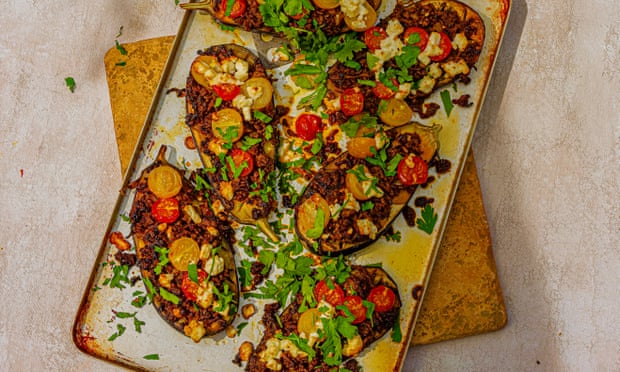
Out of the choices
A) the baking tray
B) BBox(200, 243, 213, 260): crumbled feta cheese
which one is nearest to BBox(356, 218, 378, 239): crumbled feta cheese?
the baking tray

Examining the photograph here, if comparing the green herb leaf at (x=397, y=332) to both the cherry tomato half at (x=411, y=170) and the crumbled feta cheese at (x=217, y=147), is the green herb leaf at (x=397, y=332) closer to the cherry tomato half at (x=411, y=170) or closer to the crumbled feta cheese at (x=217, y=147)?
the cherry tomato half at (x=411, y=170)

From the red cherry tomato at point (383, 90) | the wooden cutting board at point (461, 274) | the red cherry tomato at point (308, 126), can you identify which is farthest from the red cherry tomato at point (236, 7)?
the red cherry tomato at point (383, 90)

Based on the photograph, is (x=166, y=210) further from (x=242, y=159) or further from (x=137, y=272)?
(x=242, y=159)

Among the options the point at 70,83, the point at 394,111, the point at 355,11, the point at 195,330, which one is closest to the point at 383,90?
the point at 394,111

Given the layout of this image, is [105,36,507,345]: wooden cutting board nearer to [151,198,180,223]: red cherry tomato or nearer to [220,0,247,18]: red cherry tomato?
[220,0,247,18]: red cherry tomato

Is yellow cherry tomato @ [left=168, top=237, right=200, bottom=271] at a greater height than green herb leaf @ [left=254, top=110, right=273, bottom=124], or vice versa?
green herb leaf @ [left=254, top=110, right=273, bottom=124]

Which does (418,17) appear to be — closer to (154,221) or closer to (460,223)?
(460,223)
